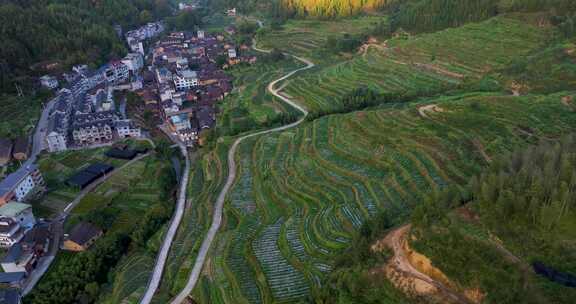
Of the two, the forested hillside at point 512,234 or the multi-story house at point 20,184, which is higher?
the forested hillside at point 512,234

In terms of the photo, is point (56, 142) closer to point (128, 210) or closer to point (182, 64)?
point (128, 210)

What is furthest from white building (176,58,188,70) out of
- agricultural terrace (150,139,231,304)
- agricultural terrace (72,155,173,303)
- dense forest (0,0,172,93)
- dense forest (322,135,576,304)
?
dense forest (322,135,576,304)

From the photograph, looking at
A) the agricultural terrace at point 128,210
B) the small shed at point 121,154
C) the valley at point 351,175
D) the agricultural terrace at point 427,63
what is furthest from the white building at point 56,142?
the agricultural terrace at point 427,63

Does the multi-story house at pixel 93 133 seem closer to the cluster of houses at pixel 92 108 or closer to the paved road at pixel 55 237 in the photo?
the cluster of houses at pixel 92 108

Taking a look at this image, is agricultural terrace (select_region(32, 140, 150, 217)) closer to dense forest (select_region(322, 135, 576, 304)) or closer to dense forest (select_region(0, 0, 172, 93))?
dense forest (select_region(0, 0, 172, 93))

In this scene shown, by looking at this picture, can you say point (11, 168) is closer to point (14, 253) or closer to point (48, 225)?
point (48, 225)

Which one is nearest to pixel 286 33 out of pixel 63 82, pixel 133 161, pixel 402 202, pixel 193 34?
pixel 193 34

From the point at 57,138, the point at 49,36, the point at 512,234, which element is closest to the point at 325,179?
the point at 512,234
